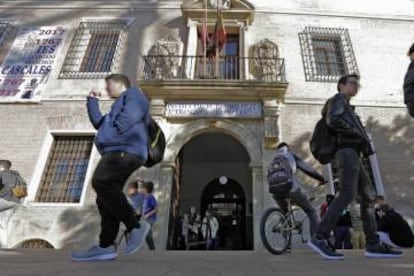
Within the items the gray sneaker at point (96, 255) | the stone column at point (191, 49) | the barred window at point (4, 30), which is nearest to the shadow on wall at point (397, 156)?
the stone column at point (191, 49)

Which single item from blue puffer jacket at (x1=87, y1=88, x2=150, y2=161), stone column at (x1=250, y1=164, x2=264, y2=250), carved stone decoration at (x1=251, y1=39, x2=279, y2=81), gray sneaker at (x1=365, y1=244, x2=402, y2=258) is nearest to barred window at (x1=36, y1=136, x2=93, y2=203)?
stone column at (x1=250, y1=164, x2=264, y2=250)

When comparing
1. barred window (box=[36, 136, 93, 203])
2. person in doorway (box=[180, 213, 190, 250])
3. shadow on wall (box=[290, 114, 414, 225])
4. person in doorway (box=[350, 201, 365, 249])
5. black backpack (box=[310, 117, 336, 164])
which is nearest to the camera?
black backpack (box=[310, 117, 336, 164])

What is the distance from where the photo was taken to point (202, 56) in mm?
11180

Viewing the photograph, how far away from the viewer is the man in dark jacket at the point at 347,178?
11.9ft

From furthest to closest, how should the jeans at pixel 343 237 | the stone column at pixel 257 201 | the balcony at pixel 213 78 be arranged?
the balcony at pixel 213 78 < the stone column at pixel 257 201 < the jeans at pixel 343 237

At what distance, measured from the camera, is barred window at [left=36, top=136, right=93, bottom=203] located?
9.73m

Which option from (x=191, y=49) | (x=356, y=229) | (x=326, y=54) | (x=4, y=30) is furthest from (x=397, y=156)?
(x=4, y=30)

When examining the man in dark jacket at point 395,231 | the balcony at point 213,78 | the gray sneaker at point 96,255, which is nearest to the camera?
the gray sneaker at point 96,255

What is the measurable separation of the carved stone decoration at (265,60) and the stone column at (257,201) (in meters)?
2.87

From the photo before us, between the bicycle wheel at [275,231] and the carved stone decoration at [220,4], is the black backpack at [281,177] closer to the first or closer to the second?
the bicycle wheel at [275,231]

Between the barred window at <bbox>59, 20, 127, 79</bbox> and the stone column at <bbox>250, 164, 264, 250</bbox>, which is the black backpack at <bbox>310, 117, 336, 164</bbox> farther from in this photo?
the barred window at <bbox>59, 20, 127, 79</bbox>

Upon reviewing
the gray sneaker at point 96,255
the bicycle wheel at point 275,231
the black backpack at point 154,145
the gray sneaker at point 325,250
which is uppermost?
the black backpack at point 154,145

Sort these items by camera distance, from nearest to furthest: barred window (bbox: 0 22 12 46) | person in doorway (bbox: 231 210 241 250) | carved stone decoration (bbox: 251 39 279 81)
Answer: carved stone decoration (bbox: 251 39 279 81), barred window (bbox: 0 22 12 46), person in doorway (bbox: 231 210 241 250)

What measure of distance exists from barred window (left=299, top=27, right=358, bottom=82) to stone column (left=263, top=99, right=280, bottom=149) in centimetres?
189
